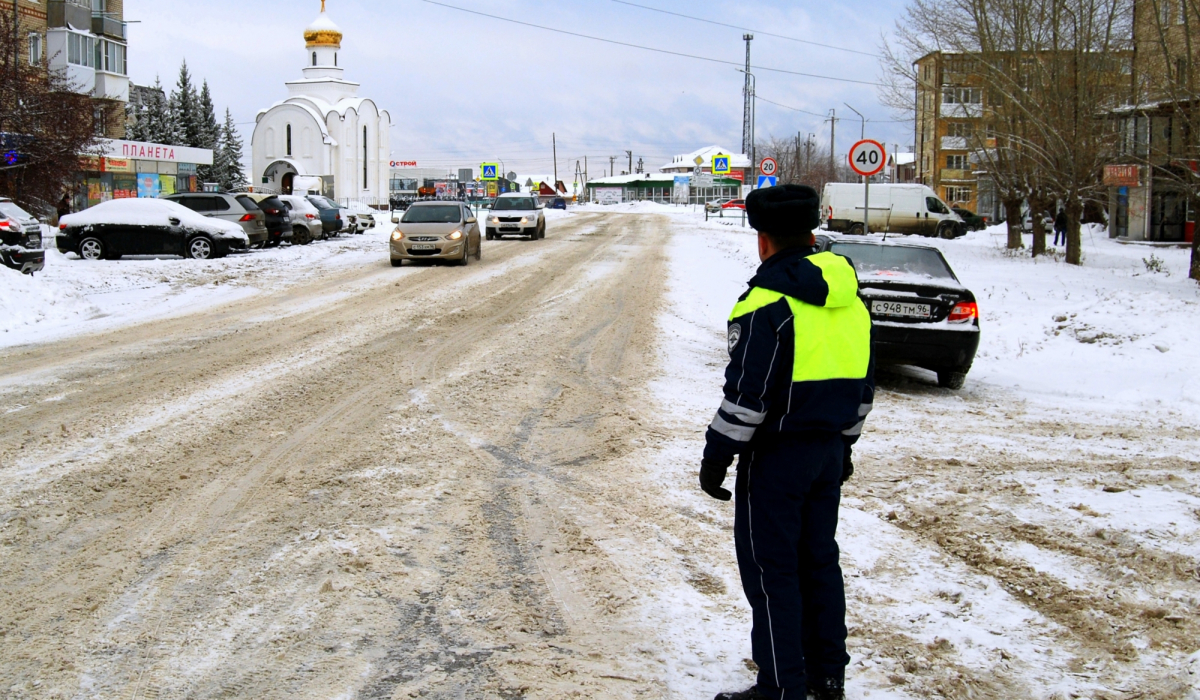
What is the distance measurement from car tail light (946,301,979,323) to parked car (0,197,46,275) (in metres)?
14.9

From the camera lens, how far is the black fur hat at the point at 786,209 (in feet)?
10.8

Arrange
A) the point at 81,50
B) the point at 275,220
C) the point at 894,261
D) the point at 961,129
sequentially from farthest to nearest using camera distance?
the point at 81,50, the point at 961,129, the point at 275,220, the point at 894,261

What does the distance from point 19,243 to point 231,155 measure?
252 feet

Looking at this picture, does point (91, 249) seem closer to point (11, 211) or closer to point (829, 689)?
point (11, 211)

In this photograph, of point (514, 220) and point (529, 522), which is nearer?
point (529, 522)

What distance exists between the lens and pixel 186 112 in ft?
269

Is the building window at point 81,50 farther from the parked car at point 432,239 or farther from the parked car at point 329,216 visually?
the parked car at point 432,239

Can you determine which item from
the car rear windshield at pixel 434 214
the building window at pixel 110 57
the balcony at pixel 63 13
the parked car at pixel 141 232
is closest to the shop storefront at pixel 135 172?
the building window at pixel 110 57

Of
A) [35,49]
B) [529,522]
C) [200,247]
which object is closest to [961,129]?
[200,247]

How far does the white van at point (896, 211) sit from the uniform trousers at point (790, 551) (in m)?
40.4

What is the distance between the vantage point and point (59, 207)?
36719mm

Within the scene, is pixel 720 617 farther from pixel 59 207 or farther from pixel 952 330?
pixel 59 207

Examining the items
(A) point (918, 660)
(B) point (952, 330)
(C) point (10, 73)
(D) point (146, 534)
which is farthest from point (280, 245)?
(A) point (918, 660)

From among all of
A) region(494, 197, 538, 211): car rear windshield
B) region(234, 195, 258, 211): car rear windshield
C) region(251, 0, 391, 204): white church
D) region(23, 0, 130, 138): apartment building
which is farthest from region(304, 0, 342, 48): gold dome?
region(234, 195, 258, 211): car rear windshield
